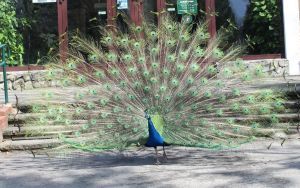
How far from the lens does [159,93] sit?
668 cm

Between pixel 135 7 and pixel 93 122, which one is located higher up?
pixel 135 7

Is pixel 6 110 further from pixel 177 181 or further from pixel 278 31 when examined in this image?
pixel 278 31

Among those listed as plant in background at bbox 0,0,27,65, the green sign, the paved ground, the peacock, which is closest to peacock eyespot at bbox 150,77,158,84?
the peacock

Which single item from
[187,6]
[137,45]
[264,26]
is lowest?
[137,45]

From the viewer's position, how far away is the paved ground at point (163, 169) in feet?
20.3

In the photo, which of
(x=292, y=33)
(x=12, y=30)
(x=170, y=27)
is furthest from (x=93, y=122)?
(x=292, y=33)

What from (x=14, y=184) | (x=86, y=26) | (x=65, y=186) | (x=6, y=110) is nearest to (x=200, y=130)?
(x=65, y=186)

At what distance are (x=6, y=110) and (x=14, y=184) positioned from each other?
2.85 metres

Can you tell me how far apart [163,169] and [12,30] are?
7810 mm

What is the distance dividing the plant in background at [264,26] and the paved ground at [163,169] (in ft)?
19.7

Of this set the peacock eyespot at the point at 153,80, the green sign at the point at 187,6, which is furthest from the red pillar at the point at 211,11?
the peacock eyespot at the point at 153,80

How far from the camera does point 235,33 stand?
1371 centimetres

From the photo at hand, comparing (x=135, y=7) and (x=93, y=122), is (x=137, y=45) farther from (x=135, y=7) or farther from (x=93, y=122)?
(x=135, y=7)

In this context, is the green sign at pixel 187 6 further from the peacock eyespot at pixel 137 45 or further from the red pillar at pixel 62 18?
the peacock eyespot at pixel 137 45
